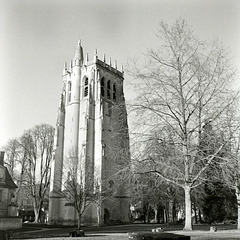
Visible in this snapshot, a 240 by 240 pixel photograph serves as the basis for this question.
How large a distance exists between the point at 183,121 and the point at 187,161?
231 centimetres

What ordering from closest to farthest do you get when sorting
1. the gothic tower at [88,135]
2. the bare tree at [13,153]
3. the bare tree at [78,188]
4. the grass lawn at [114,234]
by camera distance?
the grass lawn at [114,234] < the bare tree at [78,188] < the gothic tower at [88,135] < the bare tree at [13,153]

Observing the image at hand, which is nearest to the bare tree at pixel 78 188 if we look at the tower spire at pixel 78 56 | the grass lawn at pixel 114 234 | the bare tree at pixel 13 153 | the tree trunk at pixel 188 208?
the grass lawn at pixel 114 234

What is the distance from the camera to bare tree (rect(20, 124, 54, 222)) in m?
53.9

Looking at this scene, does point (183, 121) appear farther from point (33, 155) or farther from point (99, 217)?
point (33, 155)

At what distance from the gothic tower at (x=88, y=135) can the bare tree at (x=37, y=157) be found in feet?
Answer: 6.84

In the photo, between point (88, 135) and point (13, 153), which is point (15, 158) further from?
point (88, 135)

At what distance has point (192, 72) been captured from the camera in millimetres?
18516

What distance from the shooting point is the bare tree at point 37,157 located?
53.9 meters

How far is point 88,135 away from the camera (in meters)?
56.3

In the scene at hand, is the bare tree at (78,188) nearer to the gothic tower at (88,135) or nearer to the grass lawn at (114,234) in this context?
the gothic tower at (88,135)

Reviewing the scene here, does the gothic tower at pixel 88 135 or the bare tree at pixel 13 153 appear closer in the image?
the gothic tower at pixel 88 135

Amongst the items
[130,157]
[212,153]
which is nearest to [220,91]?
[212,153]

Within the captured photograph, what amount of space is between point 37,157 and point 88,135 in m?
9.74

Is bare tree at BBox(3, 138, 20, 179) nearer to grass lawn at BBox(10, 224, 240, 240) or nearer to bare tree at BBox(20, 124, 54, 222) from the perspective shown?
bare tree at BBox(20, 124, 54, 222)
